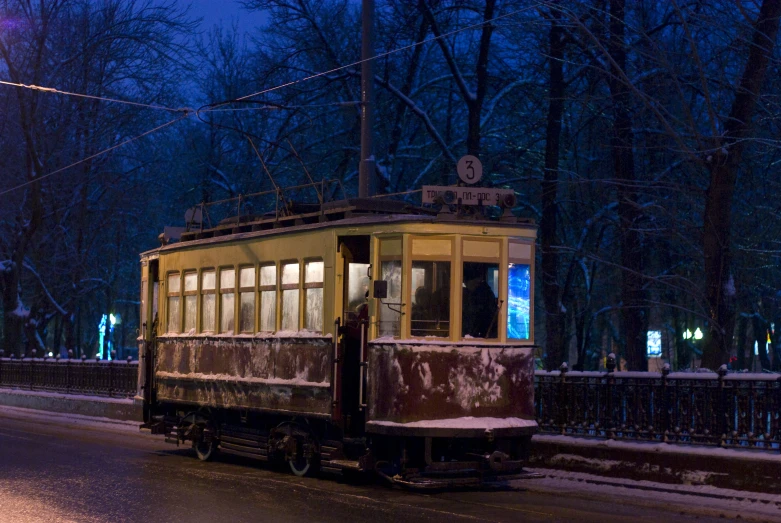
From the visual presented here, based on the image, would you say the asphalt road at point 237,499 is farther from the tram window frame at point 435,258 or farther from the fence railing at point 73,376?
the fence railing at point 73,376

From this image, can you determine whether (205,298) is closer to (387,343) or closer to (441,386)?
(387,343)

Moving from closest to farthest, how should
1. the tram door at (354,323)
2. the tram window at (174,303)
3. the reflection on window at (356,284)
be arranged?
1. the tram door at (354,323)
2. the reflection on window at (356,284)
3. the tram window at (174,303)

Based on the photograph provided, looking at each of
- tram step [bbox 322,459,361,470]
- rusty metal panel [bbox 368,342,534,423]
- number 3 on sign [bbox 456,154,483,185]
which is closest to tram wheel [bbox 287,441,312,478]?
tram step [bbox 322,459,361,470]

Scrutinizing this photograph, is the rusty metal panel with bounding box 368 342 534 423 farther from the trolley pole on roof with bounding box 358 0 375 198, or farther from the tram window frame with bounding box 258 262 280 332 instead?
→ the trolley pole on roof with bounding box 358 0 375 198

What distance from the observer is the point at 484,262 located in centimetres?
1289

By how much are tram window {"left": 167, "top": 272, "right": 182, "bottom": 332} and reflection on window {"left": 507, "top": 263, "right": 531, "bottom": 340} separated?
6.12 meters

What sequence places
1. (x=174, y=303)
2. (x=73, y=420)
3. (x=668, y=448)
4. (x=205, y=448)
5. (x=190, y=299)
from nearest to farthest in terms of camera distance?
(x=668, y=448) → (x=205, y=448) → (x=190, y=299) → (x=174, y=303) → (x=73, y=420)

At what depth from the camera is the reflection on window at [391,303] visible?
12.7 metres

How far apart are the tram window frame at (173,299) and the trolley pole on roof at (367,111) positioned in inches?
122

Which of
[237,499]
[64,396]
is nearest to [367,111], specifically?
[237,499]

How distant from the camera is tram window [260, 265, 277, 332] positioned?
14.7 m

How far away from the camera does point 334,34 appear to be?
27516 mm

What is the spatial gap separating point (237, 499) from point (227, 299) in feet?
14.7

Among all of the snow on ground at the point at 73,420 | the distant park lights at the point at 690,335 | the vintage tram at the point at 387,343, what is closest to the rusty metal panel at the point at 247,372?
the vintage tram at the point at 387,343
